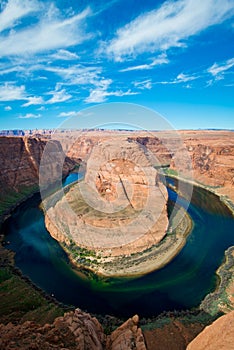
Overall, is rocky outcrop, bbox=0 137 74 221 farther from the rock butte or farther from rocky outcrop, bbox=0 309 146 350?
rocky outcrop, bbox=0 309 146 350

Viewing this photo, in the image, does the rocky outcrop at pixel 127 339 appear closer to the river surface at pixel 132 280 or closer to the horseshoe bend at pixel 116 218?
the river surface at pixel 132 280

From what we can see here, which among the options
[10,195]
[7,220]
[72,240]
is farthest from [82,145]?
[72,240]

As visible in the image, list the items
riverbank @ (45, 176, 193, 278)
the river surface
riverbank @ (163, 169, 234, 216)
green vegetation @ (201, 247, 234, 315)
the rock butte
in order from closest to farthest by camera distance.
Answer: green vegetation @ (201, 247, 234, 315) < the river surface < riverbank @ (45, 176, 193, 278) < the rock butte < riverbank @ (163, 169, 234, 216)

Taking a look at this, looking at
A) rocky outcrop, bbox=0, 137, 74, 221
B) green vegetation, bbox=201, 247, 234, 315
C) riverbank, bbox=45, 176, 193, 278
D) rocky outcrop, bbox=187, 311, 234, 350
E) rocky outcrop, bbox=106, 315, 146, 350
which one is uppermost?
rocky outcrop, bbox=0, 137, 74, 221

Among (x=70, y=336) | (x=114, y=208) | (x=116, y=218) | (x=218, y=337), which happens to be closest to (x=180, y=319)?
(x=218, y=337)

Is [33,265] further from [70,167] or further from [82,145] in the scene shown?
[82,145]

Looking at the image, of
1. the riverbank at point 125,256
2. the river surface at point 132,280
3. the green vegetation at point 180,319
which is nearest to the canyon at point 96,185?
the green vegetation at point 180,319

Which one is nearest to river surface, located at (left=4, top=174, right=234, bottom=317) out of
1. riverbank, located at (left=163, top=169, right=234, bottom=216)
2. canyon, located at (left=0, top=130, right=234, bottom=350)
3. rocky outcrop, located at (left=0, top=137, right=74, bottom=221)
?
canyon, located at (left=0, top=130, right=234, bottom=350)
